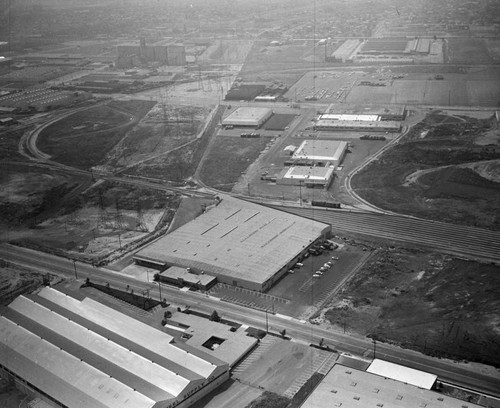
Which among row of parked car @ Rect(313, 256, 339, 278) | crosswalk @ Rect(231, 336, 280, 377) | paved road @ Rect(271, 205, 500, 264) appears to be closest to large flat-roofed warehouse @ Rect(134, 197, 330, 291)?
row of parked car @ Rect(313, 256, 339, 278)

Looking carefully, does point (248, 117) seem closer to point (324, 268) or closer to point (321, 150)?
point (321, 150)

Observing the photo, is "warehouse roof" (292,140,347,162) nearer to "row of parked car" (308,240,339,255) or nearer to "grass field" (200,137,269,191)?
"grass field" (200,137,269,191)

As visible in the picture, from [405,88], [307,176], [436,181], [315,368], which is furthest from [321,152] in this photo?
[315,368]

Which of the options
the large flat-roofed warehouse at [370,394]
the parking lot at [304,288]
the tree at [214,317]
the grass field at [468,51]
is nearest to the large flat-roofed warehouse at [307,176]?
the parking lot at [304,288]

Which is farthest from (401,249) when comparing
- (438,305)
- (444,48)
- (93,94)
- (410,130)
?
(444,48)

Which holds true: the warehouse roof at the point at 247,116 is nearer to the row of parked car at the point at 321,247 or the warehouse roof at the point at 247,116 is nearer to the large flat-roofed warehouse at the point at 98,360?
the row of parked car at the point at 321,247

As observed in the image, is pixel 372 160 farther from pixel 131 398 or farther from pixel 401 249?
pixel 131 398

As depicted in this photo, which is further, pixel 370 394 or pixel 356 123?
pixel 356 123
